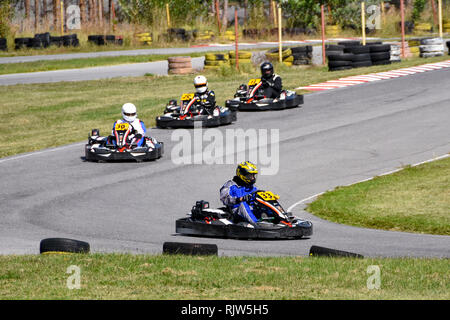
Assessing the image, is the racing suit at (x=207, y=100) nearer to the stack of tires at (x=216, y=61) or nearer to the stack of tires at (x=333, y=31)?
the stack of tires at (x=216, y=61)

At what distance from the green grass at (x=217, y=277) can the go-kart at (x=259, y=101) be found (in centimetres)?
1490

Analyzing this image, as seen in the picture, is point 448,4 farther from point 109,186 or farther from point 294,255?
point 294,255

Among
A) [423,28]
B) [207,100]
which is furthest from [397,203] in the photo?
[423,28]

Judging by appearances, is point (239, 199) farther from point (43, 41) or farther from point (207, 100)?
point (43, 41)

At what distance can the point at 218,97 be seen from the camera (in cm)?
2742

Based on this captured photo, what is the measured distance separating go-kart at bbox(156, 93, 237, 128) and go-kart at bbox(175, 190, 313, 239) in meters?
9.88

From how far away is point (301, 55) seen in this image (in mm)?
35125

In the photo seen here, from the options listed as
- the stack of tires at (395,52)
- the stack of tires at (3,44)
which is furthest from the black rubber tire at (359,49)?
the stack of tires at (3,44)

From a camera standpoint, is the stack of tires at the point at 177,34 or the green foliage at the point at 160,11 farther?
the green foliage at the point at 160,11

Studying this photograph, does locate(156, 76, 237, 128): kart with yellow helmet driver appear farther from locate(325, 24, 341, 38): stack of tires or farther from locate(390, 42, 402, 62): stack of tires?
locate(325, 24, 341, 38): stack of tires

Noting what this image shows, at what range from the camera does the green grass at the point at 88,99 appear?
2339cm

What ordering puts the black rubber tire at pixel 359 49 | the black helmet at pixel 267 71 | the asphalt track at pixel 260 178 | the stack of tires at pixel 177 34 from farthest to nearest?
the stack of tires at pixel 177 34
the black rubber tire at pixel 359 49
the black helmet at pixel 267 71
the asphalt track at pixel 260 178

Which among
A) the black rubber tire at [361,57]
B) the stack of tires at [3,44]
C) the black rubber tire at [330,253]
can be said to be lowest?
the black rubber tire at [330,253]

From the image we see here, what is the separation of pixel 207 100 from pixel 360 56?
11.3 metres
